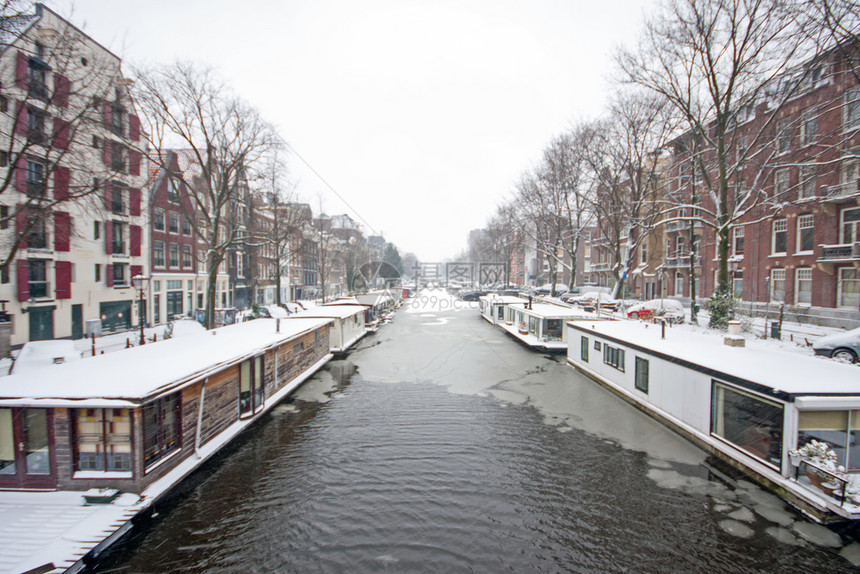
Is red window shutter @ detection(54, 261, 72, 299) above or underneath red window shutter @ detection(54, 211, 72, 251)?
underneath

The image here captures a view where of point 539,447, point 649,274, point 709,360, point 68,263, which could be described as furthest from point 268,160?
point 649,274

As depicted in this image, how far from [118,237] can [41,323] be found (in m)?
7.73

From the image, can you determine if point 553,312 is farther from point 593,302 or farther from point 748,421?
point 748,421

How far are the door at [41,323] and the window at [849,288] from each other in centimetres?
4644

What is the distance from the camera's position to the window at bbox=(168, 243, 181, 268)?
33.3 m

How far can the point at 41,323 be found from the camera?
885 inches

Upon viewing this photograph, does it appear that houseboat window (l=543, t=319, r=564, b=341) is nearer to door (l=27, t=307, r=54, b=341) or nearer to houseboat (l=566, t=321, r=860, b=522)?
houseboat (l=566, t=321, r=860, b=522)

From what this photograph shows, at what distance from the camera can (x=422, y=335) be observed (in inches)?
1265

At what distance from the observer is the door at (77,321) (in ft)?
80.4

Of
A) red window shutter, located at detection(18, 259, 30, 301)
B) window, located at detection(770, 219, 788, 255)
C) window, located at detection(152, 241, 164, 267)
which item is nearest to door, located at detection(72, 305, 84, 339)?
red window shutter, located at detection(18, 259, 30, 301)

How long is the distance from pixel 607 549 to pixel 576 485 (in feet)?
7.23

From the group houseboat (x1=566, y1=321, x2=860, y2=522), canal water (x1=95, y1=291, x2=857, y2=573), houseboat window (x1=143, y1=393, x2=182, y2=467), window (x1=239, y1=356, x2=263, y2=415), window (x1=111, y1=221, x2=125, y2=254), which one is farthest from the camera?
window (x1=111, y1=221, x2=125, y2=254)

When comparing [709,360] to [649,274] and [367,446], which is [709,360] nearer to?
[367,446]

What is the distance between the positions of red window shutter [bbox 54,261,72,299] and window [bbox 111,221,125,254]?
3.68 m
